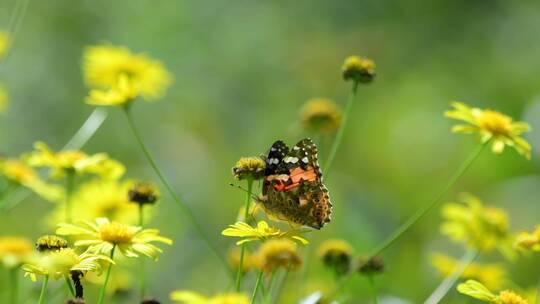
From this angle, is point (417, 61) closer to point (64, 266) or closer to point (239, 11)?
point (239, 11)

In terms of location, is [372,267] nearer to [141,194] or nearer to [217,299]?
[141,194]

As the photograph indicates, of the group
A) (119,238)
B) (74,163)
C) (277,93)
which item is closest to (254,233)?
(119,238)

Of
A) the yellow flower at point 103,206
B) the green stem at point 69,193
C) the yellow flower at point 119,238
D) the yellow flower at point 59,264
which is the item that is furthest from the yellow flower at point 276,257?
the yellow flower at point 103,206

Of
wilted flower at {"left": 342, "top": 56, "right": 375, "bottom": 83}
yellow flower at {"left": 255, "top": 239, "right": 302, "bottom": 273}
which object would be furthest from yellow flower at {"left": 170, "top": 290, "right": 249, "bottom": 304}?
wilted flower at {"left": 342, "top": 56, "right": 375, "bottom": 83}

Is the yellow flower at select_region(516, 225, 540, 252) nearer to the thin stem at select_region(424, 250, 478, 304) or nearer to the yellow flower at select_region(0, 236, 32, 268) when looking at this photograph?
the thin stem at select_region(424, 250, 478, 304)

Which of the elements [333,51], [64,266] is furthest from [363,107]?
[64,266]

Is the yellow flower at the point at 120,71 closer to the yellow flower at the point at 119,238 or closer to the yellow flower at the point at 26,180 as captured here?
the yellow flower at the point at 26,180
